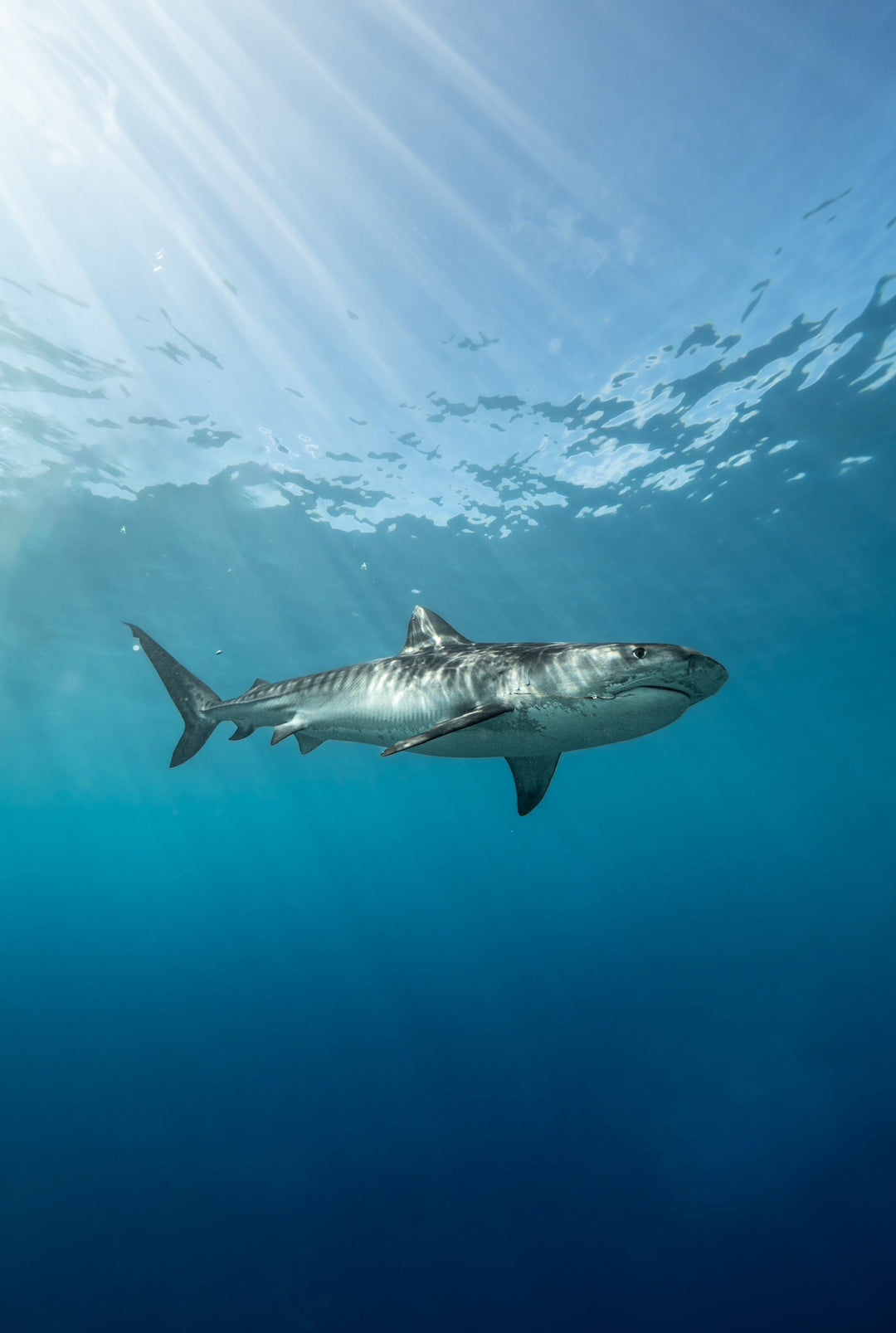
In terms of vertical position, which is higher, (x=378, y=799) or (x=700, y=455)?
(x=378, y=799)

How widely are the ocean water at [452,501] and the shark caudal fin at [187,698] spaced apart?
28.5ft

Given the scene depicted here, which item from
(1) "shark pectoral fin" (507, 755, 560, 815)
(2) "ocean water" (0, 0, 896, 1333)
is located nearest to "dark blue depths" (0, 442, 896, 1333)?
(2) "ocean water" (0, 0, 896, 1333)

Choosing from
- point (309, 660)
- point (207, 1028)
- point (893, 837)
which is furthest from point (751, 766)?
point (207, 1028)

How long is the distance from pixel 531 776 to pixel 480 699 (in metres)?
1.54

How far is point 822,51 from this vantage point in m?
9.53

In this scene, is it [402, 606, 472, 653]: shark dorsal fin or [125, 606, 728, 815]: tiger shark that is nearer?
[125, 606, 728, 815]: tiger shark

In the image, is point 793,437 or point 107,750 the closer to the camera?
point 793,437

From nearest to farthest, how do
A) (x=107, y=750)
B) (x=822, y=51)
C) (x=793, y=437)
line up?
(x=822, y=51) < (x=793, y=437) < (x=107, y=750)

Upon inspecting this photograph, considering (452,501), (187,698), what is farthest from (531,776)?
(452,501)

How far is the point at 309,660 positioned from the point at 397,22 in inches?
1007

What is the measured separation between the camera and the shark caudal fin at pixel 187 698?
6.48m

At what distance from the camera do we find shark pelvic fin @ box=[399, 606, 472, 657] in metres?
5.52

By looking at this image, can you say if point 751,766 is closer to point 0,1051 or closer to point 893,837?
point 893,837

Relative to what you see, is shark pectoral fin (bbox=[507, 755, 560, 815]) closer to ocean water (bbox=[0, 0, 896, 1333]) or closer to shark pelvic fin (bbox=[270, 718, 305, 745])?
shark pelvic fin (bbox=[270, 718, 305, 745])
